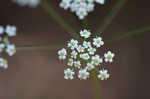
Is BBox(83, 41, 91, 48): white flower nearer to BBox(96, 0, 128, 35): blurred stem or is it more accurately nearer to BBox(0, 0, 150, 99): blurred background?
BBox(96, 0, 128, 35): blurred stem

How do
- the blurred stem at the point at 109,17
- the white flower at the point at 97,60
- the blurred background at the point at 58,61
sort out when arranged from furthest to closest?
the blurred background at the point at 58,61 < the blurred stem at the point at 109,17 < the white flower at the point at 97,60

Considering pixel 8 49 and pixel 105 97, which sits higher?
pixel 8 49

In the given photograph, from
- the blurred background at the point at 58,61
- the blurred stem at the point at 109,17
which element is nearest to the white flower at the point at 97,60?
the blurred stem at the point at 109,17

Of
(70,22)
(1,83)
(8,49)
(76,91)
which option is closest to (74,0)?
(8,49)

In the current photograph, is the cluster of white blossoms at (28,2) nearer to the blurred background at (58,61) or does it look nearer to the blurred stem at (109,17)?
the blurred background at (58,61)

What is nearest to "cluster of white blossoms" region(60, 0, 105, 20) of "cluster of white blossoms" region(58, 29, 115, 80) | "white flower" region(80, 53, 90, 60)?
"cluster of white blossoms" region(58, 29, 115, 80)

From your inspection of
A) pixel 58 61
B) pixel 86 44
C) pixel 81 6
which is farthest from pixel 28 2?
pixel 86 44

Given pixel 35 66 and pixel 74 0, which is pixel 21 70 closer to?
pixel 35 66

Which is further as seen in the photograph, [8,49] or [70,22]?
[70,22]
